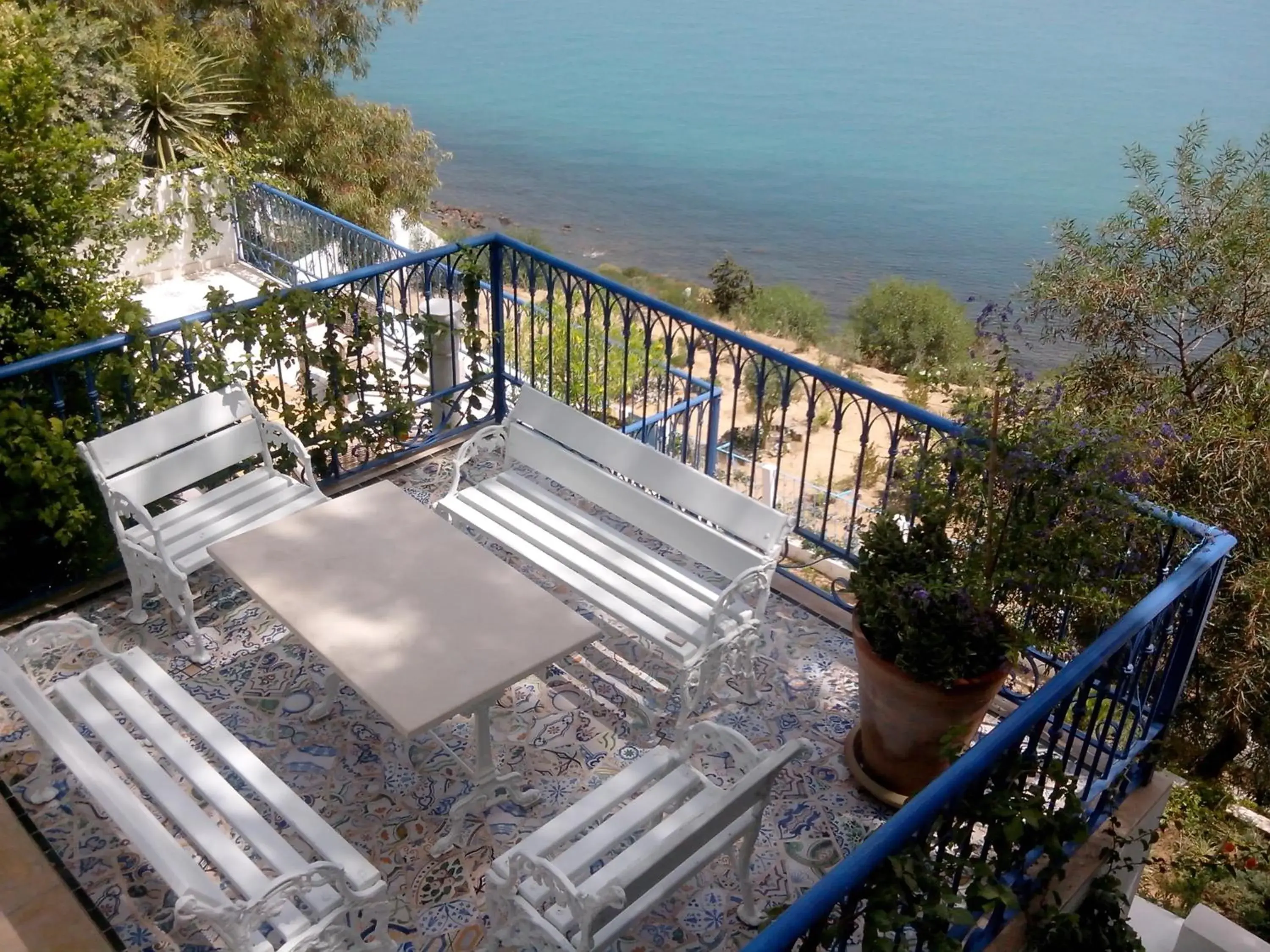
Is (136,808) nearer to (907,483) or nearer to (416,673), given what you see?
(416,673)

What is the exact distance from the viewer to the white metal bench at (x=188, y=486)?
3789mm

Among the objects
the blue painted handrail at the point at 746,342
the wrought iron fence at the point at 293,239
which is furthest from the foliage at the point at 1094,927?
the wrought iron fence at the point at 293,239

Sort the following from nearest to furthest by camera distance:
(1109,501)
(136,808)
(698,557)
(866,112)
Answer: (136,808) → (1109,501) → (698,557) → (866,112)

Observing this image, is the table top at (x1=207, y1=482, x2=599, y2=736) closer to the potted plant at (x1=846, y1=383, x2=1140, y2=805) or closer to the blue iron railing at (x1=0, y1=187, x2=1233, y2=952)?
the potted plant at (x1=846, y1=383, x2=1140, y2=805)

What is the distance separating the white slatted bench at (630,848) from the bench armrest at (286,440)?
1956mm

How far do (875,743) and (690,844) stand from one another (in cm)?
101

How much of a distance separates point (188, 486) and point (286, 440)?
1.29ft

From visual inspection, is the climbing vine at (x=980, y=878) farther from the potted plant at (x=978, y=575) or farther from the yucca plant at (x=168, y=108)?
the yucca plant at (x=168, y=108)

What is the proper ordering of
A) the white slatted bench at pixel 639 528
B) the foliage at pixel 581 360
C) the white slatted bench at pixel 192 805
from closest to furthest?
the white slatted bench at pixel 192 805 < the white slatted bench at pixel 639 528 < the foliage at pixel 581 360

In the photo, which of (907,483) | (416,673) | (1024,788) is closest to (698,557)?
(907,483)

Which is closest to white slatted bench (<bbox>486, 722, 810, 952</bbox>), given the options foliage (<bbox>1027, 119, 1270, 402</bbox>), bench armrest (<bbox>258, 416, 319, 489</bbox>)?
bench armrest (<bbox>258, 416, 319, 489</bbox>)

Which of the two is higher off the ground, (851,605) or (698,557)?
(698,557)

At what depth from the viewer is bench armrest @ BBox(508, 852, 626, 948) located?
240 centimetres

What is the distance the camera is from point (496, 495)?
168 inches
